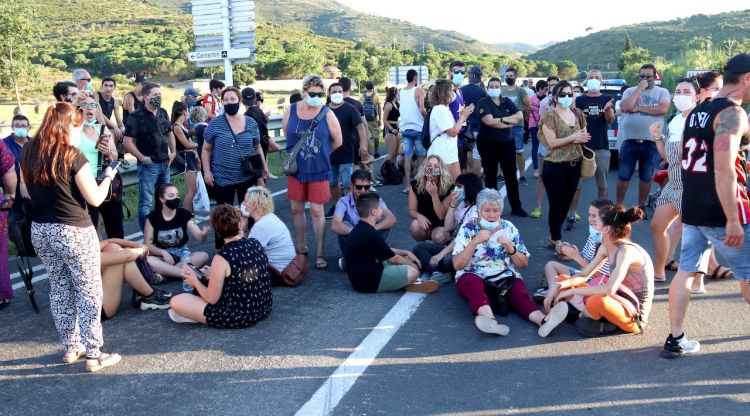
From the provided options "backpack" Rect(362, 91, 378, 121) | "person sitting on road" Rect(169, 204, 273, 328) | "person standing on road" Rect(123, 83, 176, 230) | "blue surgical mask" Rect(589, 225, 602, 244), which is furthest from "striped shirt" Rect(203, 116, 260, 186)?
"backpack" Rect(362, 91, 378, 121)

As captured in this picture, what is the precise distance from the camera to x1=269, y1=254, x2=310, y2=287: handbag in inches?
251

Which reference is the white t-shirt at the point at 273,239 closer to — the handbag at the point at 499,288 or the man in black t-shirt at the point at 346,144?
the handbag at the point at 499,288

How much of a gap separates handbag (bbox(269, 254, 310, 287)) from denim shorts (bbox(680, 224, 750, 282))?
3.34 metres

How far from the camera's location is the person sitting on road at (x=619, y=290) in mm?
4988

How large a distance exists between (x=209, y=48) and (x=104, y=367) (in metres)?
15.1

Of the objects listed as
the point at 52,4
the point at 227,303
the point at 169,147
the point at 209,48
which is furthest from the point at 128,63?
the point at 227,303

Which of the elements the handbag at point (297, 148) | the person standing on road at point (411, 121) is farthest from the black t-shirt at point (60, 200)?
the person standing on road at point (411, 121)

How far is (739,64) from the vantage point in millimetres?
4434

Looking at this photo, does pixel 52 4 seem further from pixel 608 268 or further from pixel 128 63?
pixel 608 268

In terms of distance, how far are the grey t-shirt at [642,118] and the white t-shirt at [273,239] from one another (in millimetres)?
4745

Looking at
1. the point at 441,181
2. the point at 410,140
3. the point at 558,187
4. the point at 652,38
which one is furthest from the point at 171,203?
the point at 652,38

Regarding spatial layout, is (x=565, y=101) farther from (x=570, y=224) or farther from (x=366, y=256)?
(x=366, y=256)

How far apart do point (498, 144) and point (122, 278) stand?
5.46 meters

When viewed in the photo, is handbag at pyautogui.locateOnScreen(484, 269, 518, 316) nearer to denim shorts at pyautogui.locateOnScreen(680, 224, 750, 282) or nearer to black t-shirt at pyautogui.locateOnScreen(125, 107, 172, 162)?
denim shorts at pyautogui.locateOnScreen(680, 224, 750, 282)
